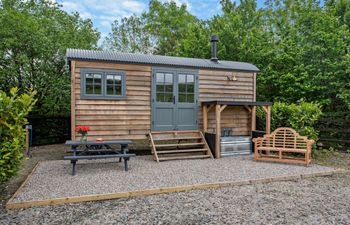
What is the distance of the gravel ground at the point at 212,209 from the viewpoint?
9.57ft

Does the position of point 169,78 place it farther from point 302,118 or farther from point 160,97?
point 302,118

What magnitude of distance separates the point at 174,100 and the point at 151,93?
2.44 ft

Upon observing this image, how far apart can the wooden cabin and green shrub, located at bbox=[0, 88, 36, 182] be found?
2.40 meters

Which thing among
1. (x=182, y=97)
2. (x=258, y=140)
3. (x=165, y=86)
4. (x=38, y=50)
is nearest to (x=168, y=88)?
(x=165, y=86)

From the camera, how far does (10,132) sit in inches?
149

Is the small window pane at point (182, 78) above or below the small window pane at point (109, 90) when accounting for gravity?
above

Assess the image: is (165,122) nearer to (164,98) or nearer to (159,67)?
(164,98)

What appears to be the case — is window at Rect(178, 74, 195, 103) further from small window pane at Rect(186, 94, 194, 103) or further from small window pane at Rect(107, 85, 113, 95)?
small window pane at Rect(107, 85, 113, 95)

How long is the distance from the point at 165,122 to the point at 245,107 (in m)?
2.93

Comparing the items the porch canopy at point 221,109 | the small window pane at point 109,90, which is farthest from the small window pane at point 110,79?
the porch canopy at point 221,109

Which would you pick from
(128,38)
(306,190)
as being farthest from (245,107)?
(128,38)

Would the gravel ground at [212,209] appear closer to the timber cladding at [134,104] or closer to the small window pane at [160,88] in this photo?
the timber cladding at [134,104]

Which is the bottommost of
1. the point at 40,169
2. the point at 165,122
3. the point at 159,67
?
the point at 40,169

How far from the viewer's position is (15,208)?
324 centimetres
